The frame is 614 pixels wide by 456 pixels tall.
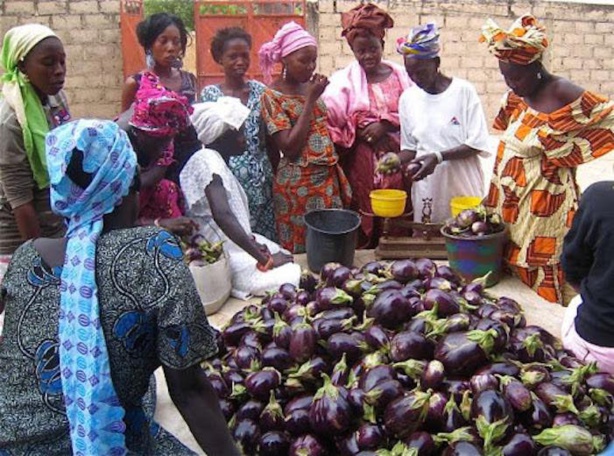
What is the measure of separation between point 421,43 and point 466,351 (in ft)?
7.52

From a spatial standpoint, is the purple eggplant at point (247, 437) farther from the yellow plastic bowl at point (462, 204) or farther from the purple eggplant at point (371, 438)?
the yellow plastic bowl at point (462, 204)

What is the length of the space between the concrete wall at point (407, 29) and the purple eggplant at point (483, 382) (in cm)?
845

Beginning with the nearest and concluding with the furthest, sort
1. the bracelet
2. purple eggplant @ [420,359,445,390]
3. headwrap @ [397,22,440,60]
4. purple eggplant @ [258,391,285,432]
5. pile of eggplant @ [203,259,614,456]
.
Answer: pile of eggplant @ [203,259,614,456]
purple eggplant @ [420,359,445,390]
purple eggplant @ [258,391,285,432]
the bracelet
headwrap @ [397,22,440,60]

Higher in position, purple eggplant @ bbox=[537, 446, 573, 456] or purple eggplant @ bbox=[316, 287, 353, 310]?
purple eggplant @ bbox=[316, 287, 353, 310]

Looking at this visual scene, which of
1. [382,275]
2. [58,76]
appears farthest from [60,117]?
[382,275]

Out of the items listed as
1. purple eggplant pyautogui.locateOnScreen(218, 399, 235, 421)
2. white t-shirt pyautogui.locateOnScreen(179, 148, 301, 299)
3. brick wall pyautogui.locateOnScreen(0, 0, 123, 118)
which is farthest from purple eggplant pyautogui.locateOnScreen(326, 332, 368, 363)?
brick wall pyautogui.locateOnScreen(0, 0, 123, 118)

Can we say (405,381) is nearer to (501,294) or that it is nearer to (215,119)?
(501,294)

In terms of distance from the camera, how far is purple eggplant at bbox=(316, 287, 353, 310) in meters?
2.11

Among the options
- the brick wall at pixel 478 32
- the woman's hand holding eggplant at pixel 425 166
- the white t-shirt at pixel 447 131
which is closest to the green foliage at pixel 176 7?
the brick wall at pixel 478 32

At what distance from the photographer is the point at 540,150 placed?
113 inches

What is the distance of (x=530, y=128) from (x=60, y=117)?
2.26 m

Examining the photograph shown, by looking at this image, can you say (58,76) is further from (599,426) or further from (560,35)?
(560,35)

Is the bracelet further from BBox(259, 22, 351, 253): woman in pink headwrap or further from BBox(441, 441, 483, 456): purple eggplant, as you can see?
BBox(441, 441, 483, 456): purple eggplant

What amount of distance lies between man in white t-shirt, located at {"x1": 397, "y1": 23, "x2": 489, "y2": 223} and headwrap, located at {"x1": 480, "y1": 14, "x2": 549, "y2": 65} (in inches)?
27.8
